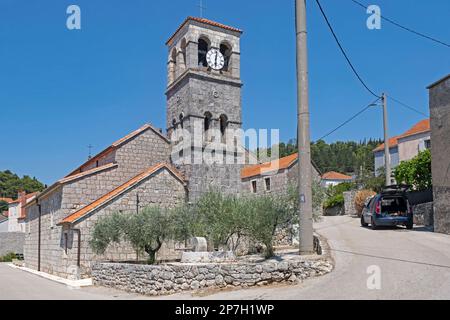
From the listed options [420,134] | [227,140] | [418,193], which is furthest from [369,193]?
[420,134]

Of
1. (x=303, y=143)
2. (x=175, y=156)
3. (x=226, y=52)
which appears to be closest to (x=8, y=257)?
(x=175, y=156)

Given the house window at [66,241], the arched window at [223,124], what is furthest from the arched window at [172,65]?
the house window at [66,241]

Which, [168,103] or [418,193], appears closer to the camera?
[418,193]

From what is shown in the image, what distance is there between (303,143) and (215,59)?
14.8 meters

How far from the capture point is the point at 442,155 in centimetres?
1661

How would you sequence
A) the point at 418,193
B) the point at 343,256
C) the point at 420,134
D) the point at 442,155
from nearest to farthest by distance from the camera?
the point at 343,256 → the point at 442,155 → the point at 418,193 → the point at 420,134

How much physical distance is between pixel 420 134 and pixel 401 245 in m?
37.1

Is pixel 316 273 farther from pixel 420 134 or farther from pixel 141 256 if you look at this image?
pixel 420 134

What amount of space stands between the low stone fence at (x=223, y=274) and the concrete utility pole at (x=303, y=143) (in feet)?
2.48

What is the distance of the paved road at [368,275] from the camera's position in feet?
28.3

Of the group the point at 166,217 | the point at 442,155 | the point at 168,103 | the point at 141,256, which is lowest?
the point at 141,256

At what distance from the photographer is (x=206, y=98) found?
2528cm

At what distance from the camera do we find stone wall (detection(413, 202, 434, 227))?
19.5m
